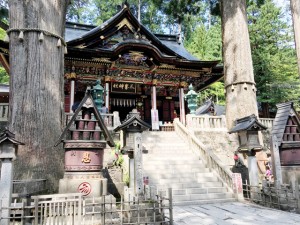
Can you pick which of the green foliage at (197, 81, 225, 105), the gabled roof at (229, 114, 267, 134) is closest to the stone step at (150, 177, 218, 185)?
the gabled roof at (229, 114, 267, 134)

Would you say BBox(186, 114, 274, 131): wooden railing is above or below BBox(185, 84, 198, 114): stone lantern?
below

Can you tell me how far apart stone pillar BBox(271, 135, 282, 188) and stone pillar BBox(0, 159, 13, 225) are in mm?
6805

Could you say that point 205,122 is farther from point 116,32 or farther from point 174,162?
point 116,32

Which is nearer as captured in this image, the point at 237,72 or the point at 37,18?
the point at 37,18

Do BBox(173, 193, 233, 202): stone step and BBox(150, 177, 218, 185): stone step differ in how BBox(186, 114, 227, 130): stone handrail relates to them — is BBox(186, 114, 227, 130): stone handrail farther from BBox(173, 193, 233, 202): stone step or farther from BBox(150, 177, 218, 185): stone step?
BBox(173, 193, 233, 202): stone step

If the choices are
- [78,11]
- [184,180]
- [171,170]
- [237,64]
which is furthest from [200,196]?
[78,11]

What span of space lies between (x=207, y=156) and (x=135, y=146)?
13.9 ft

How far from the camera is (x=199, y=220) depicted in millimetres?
5809

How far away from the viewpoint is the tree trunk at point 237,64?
1221 centimetres

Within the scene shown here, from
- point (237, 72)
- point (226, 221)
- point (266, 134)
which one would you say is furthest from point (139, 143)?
point (266, 134)

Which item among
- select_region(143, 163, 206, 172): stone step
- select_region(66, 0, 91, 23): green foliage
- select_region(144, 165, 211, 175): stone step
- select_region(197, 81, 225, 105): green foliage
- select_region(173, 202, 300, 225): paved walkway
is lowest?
select_region(173, 202, 300, 225): paved walkway

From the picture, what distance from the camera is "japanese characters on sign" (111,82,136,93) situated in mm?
16781

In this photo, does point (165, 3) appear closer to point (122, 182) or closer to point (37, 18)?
point (37, 18)

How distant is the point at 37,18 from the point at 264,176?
9.72 m
